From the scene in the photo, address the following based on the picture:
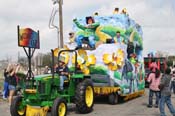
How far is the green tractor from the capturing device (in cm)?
1166

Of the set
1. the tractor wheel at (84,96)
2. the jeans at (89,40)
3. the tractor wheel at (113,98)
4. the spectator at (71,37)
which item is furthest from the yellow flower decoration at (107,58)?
the spectator at (71,37)

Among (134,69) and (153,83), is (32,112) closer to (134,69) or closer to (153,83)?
(153,83)

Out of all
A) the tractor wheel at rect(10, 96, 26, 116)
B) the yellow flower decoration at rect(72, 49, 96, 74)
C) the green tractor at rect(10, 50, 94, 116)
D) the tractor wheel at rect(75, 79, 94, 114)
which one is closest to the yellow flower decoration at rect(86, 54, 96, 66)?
the yellow flower decoration at rect(72, 49, 96, 74)

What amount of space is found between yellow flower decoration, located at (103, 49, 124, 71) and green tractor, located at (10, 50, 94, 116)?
2.69 meters

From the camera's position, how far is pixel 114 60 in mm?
15781

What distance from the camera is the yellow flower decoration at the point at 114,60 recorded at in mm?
15777

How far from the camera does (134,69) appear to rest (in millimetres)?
17781

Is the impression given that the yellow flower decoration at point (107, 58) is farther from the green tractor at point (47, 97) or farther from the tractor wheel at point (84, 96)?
the green tractor at point (47, 97)

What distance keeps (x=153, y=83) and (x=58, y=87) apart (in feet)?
14.1

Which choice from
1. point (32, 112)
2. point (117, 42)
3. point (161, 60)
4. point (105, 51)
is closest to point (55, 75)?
point (32, 112)

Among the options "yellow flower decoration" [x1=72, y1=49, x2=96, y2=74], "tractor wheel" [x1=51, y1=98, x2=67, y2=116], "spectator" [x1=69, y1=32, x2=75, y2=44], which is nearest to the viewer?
"tractor wheel" [x1=51, y1=98, x2=67, y2=116]

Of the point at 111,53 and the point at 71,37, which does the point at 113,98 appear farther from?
the point at 71,37

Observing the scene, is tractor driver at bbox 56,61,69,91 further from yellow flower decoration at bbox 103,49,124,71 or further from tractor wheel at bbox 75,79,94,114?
yellow flower decoration at bbox 103,49,124,71

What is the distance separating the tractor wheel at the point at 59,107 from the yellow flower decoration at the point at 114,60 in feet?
A: 14.2
